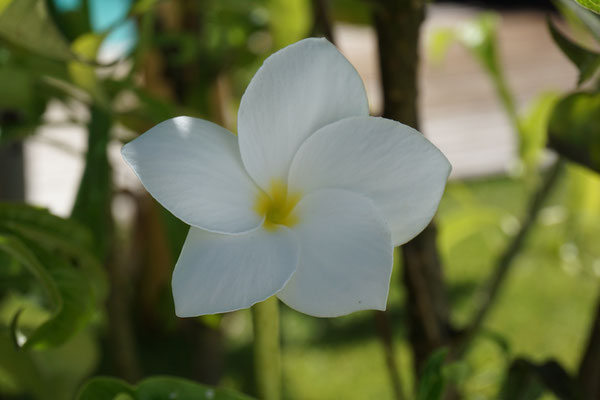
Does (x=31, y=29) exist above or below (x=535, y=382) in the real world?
above

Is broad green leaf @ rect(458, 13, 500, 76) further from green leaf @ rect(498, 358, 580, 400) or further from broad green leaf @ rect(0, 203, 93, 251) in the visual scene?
broad green leaf @ rect(0, 203, 93, 251)

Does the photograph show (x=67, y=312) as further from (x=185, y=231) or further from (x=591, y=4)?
(x=591, y=4)

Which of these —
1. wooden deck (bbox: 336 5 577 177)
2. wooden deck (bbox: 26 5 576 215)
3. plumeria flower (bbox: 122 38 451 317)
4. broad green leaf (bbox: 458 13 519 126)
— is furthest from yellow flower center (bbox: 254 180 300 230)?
wooden deck (bbox: 336 5 577 177)

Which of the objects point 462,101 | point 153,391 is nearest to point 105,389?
point 153,391

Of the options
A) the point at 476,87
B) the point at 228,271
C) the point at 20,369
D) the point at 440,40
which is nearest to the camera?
the point at 228,271

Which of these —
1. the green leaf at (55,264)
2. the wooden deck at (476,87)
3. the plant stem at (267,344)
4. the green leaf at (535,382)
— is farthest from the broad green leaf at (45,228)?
the wooden deck at (476,87)

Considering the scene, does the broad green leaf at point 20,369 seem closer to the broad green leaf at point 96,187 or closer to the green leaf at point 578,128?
the broad green leaf at point 96,187
